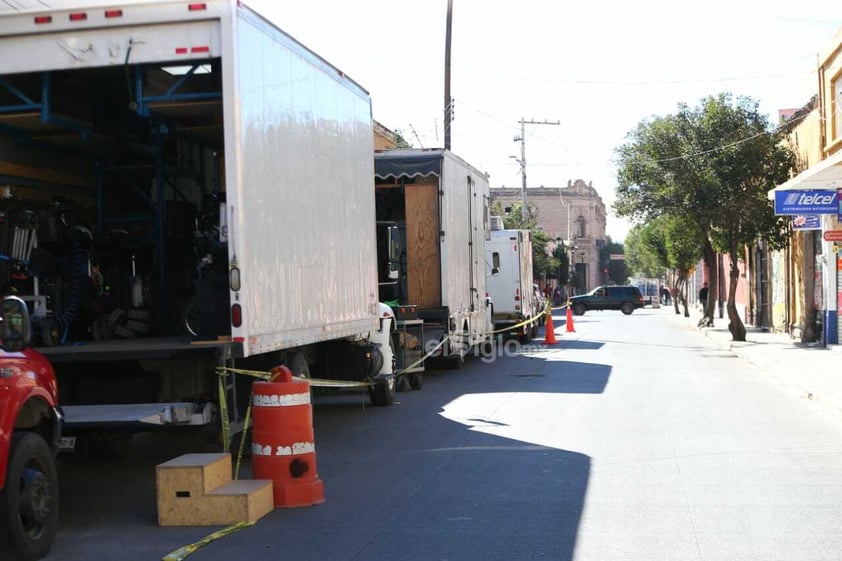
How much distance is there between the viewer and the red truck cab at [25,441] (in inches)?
247

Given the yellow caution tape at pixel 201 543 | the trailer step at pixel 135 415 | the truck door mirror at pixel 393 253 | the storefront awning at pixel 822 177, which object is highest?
the storefront awning at pixel 822 177

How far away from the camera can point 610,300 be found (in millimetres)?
62969

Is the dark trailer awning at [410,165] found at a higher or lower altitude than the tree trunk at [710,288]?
higher

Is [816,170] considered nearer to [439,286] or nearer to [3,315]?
[439,286]

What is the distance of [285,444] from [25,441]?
2255 mm

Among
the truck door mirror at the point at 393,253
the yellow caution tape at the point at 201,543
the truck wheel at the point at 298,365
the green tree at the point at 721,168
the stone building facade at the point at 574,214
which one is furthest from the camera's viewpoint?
the stone building facade at the point at 574,214

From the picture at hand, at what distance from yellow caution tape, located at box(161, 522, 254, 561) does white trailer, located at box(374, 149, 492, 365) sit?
11.1m

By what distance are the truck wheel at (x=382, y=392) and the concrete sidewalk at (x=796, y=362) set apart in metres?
6.26

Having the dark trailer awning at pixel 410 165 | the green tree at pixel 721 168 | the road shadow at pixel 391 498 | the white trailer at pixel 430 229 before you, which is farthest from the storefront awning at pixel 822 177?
the road shadow at pixel 391 498

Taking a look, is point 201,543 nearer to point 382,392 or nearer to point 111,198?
point 111,198

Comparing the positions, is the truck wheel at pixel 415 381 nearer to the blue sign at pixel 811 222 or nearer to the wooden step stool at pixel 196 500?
the wooden step stool at pixel 196 500

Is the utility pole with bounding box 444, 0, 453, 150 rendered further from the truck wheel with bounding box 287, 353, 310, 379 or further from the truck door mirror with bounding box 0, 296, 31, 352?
the truck door mirror with bounding box 0, 296, 31, 352

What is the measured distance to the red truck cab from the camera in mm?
6262

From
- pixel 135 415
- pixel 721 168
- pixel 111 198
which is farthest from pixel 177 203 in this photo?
pixel 721 168
